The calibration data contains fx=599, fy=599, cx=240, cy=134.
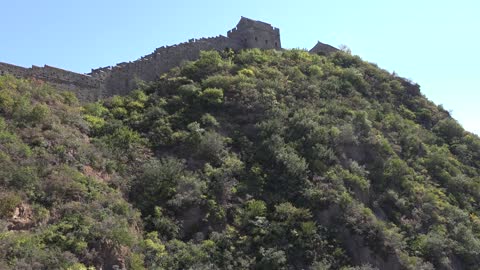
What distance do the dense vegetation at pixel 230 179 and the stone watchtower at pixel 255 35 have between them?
372cm

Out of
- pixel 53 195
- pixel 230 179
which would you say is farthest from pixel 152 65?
pixel 53 195

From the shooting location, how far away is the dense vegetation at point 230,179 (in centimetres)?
1925

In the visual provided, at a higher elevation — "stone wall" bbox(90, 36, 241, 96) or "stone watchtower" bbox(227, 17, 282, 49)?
"stone watchtower" bbox(227, 17, 282, 49)

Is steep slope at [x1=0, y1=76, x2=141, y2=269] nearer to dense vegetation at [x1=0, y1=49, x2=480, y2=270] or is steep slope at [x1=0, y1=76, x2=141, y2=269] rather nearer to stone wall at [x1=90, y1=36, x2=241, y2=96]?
dense vegetation at [x1=0, y1=49, x2=480, y2=270]

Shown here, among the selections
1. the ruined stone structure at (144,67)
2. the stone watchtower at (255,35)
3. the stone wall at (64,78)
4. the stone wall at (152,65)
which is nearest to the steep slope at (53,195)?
the stone wall at (64,78)

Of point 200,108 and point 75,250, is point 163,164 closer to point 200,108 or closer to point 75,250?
point 200,108

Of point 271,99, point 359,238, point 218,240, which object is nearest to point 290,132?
point 271,99

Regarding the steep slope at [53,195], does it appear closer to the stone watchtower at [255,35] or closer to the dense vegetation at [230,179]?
the dense vegetation at [230,179]

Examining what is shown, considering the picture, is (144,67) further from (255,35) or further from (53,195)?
(53,195)

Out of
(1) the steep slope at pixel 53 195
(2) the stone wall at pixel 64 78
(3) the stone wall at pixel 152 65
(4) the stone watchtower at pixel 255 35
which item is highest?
(4) the stone watchtower at pixel 255 35

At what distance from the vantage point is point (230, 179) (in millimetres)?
25156

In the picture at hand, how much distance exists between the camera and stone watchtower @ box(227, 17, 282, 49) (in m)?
40.0

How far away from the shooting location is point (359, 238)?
80.1 ft

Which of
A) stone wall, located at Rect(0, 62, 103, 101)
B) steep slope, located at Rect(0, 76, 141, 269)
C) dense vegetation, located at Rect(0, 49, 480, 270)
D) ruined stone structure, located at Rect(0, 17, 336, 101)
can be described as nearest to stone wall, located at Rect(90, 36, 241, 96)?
ruined stone structure, located at Rect(0, 17, 336, 101)
